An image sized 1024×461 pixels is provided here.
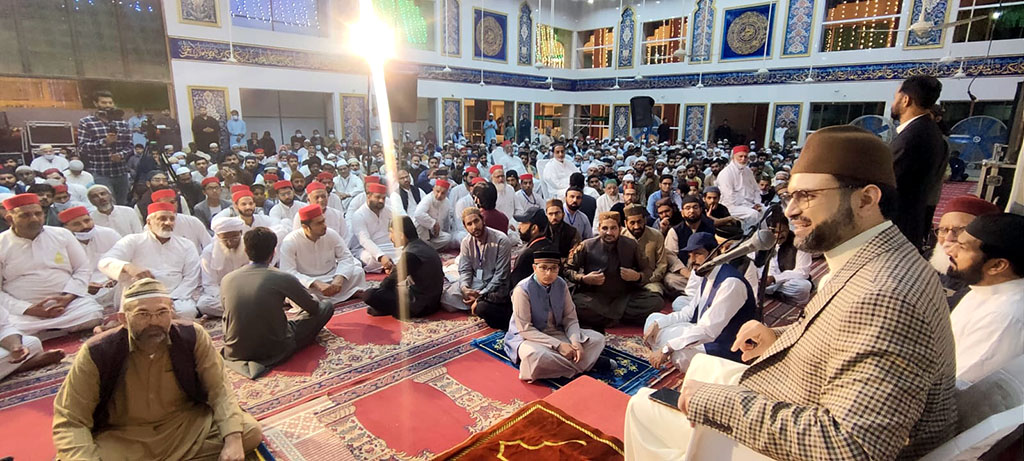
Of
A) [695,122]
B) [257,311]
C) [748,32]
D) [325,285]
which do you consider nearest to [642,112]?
[695,122]

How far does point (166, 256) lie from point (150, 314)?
2271mm

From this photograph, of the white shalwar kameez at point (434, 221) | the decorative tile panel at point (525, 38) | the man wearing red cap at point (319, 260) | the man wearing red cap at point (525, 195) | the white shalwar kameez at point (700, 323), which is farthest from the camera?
the decorative tile panel at point (525, 38)

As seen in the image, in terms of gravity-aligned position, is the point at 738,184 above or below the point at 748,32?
below

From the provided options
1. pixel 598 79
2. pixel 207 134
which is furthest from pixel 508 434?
pixel 598 79

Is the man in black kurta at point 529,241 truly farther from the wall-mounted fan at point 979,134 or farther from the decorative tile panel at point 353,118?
the decorative tile panel at point 353,118

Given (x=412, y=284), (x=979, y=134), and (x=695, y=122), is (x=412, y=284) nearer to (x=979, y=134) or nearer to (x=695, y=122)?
(x=979, y=134)

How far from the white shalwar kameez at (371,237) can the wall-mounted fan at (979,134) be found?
8.73m

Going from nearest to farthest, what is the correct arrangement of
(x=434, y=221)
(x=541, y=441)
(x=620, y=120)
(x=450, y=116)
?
(x=541, y=441)
(x=434, y=221)
(x=450, y=116)
(x=620, y=120)

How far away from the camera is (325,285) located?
3.99m

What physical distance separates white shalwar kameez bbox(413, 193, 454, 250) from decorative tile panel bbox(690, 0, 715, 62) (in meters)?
11.0

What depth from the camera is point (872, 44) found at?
1205cm

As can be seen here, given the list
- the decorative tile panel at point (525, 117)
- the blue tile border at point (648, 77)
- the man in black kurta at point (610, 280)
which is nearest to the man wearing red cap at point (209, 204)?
the man in black kurta at point (610, 280)

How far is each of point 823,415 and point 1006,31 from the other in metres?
14.2

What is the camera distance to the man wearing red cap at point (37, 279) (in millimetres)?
3307
